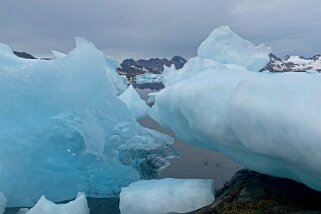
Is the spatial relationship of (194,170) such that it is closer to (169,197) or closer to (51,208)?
(169,197)

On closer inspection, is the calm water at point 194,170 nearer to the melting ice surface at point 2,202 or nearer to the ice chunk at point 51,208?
the melting ice surface at point 2,202

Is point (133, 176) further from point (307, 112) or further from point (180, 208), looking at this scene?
point (307, 112)

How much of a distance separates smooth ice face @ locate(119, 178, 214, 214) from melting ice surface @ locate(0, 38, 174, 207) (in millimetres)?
2800

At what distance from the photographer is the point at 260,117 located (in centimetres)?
683

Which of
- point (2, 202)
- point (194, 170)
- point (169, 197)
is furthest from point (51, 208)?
point (194, 170)

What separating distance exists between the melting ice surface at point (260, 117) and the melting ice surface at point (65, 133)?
3259 mm

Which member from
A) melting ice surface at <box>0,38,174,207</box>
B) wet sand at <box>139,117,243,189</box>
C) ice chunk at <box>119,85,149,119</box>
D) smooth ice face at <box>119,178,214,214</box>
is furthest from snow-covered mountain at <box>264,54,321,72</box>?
smooth ice face at <box>119,178,214,214</box>

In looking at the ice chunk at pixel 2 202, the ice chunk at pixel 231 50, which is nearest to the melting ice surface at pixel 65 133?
the ice chunk at pixel 2 202

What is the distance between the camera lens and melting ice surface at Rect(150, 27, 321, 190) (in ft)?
20.6

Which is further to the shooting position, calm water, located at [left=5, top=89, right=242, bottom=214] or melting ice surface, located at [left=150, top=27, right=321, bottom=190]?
calm water, located at [left=5, top=89, right=242, bottom=214]

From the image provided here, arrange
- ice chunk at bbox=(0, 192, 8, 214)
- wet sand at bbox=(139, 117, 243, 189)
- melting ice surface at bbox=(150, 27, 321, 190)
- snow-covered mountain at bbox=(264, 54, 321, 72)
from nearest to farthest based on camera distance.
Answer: melting ice surface at bbox=(150, 27, 321, 190) < ice chunk at bbox=(0, 192, 8, 214) < wet sand at bbox=(139, 117, 243, 189) < snow-covered mountain at bbox=(264, 54, 321, 72)

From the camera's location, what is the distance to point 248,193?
8.14 m

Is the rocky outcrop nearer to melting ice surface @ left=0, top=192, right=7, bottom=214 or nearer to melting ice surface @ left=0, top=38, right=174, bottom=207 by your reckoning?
melting ice surface @ left=0, top=38, right=174, bottom=207

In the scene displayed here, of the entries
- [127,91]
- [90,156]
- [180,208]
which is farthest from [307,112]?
[127,91]
